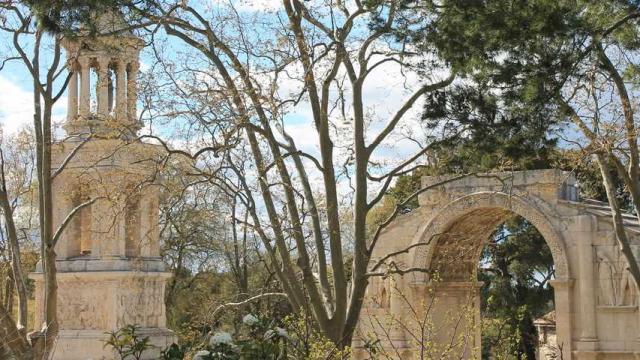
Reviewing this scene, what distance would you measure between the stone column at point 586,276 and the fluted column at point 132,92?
9332 millimetres

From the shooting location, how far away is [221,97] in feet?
40.0

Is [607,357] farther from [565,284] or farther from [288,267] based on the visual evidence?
[288,267]

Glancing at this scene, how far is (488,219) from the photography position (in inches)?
940

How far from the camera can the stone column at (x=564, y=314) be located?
2095cm

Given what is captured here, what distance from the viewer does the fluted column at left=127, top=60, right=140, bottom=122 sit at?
14.8 meters

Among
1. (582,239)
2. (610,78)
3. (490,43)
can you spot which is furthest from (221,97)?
(582,239)

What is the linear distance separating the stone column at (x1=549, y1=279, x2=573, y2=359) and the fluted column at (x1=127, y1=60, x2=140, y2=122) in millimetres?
9262

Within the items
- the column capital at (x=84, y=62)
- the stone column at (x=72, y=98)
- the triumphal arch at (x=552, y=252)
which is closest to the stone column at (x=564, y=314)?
the triumphal arch at (x=552, y=252)

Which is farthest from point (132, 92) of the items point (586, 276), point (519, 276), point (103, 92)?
point (519, 276)

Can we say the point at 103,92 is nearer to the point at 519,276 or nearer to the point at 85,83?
the point at 85,83

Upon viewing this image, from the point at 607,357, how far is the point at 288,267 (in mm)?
9834

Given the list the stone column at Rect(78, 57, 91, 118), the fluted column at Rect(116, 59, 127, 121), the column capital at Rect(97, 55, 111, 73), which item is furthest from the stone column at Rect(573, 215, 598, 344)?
the stone column at Rect(78, 57, 91, 118)

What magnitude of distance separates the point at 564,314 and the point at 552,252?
1.32 metres

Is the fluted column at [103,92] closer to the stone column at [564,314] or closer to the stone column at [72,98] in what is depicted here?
the stone column at [72,98]
